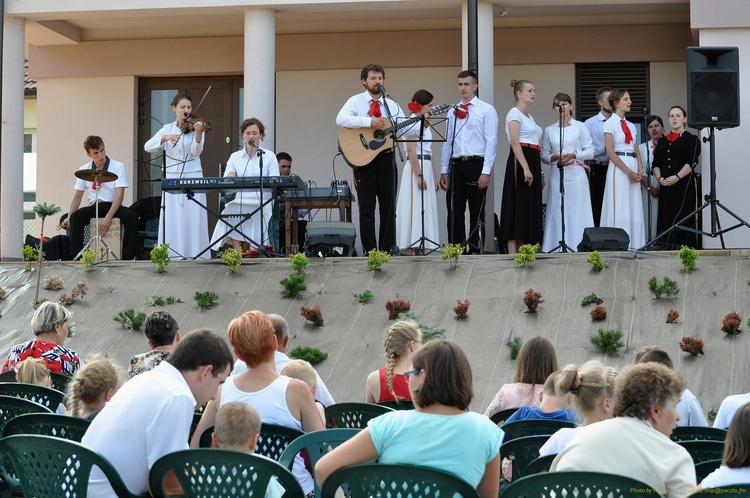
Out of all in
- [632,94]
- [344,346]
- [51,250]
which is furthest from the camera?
[632,94]

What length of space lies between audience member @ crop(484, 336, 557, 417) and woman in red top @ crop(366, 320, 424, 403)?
1.70 ft

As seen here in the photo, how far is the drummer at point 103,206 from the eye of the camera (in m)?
12.8

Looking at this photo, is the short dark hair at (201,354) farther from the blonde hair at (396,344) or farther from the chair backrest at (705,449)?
the chair backrest at (705,449)

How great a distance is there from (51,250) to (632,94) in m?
8.41

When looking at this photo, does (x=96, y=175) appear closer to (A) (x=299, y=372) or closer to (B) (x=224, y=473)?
(A) (x=299, y=372)

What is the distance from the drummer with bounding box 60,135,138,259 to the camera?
42.1 ft

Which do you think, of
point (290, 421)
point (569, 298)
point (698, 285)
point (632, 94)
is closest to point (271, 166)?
point (569, 298)

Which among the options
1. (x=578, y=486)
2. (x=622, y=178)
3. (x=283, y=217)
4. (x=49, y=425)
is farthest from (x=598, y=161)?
(x=578, y=486)

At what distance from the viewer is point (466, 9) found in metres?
14.0

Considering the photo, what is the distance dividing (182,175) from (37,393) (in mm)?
7593

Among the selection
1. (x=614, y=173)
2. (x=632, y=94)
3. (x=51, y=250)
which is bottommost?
(x=51, y=250)

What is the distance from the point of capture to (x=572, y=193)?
1227 centimetres

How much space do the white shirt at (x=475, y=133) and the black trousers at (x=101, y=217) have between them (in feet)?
13.1

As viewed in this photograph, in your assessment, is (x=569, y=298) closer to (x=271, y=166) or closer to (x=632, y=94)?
(x=271, y=166)
